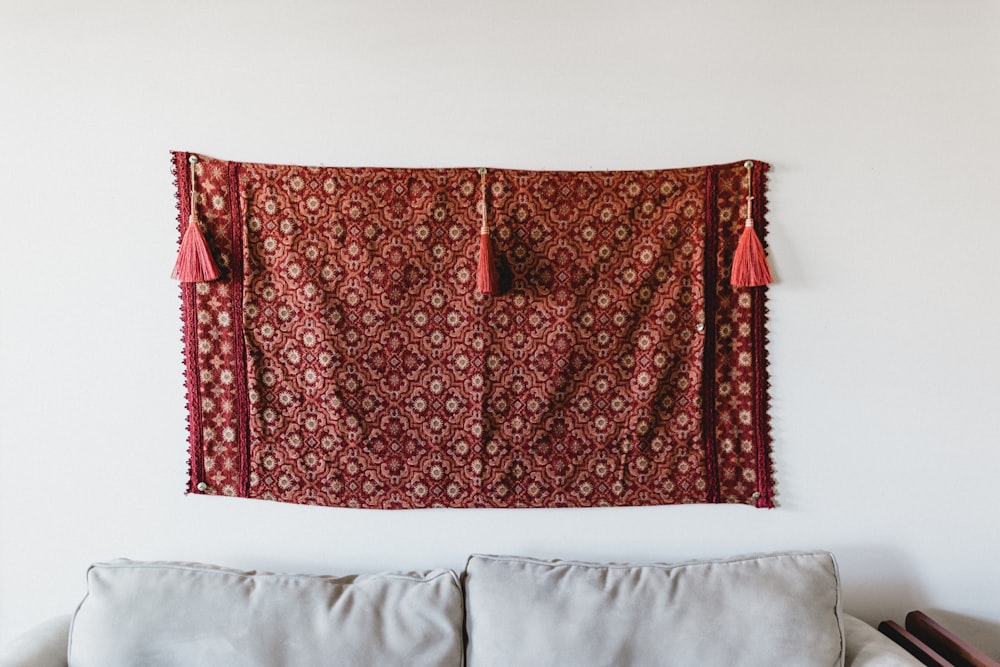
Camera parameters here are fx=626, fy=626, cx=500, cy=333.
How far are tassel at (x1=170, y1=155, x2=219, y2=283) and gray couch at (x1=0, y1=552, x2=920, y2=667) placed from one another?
0.75 metres

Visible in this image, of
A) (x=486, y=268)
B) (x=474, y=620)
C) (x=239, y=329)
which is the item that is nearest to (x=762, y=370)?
(x=486, y=268)

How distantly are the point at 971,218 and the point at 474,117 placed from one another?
4.81 feet

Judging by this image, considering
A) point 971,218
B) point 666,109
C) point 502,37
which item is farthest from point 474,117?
point 971,218

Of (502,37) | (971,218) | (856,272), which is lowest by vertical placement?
(856,272)

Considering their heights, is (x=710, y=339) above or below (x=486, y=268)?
below

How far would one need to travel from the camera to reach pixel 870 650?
60.7 inches

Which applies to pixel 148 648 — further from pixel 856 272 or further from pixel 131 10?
pixel 856 272

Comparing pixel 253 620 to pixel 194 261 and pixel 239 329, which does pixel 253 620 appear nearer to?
pixel 239 329

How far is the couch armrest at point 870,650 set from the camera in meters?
1.48

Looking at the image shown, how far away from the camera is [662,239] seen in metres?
1.76

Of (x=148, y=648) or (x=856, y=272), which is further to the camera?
(x=856, y=272)

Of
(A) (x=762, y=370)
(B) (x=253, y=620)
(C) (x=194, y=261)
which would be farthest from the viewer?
(A) (x=762, y=370)

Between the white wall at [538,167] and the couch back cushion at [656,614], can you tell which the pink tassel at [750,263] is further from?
the couch back cushion at [656,614]

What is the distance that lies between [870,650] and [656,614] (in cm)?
54
